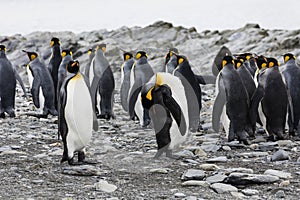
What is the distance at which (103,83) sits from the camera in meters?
9.41

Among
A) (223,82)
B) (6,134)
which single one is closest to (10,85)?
(6,134)

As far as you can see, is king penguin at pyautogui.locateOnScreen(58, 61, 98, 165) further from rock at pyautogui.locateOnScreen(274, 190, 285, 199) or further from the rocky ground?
rock at pyautogui.locateOnScreen(274, 190, 285, 199)

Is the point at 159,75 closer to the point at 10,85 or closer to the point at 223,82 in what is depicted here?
the point at 223,82

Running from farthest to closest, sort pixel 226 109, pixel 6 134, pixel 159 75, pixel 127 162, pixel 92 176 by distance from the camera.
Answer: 1. pixel 6 134
2. pixel 226 109
3. pixel 159 75
4. pixel 127 162
5. pixel 92 176

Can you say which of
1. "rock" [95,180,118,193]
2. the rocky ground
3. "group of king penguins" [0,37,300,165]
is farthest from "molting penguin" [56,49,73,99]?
"rock" [95,180,118,193]

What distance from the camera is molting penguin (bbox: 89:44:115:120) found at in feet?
30.2

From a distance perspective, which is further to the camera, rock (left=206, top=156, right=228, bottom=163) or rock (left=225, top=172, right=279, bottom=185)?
rock (left=206, top=156, right=228, bottom=163)

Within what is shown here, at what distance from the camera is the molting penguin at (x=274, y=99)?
6.48 meters

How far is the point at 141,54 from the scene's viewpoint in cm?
916

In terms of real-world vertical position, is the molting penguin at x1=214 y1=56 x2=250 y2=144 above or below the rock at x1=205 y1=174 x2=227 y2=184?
above

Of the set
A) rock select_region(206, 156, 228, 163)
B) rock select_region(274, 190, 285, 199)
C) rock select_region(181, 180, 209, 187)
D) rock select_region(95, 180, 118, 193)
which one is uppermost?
rock select_region(274, 190, 285, 199)

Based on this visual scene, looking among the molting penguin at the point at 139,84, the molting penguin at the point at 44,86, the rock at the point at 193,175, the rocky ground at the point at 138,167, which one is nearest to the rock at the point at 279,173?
the rocky ground at the point at 138,167

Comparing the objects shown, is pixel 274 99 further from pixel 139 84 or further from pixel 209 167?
pixel 139 84

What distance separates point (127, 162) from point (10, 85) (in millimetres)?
4409
